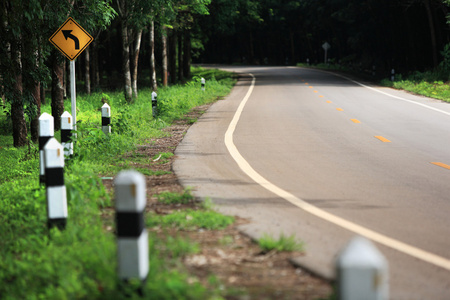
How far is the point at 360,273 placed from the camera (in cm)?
296

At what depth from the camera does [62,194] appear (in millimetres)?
6105

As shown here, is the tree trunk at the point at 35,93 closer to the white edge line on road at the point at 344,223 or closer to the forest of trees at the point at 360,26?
the white edge line on road at the point at 344,223

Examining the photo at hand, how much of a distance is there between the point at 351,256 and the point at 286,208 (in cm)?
424

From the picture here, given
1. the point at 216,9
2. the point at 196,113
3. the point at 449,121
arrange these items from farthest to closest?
the point at 216,9
the point at 196,113
the point at 449,121

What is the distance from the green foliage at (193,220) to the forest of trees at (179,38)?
763cm

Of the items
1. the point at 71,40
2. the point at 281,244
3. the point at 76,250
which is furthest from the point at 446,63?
the point at 76,250

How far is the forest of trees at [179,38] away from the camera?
52.3 feet

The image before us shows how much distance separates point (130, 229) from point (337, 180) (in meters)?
5.43

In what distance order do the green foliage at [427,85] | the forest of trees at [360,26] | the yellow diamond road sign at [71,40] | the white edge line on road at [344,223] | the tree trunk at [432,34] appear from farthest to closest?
the forest of trees at [360,26] < the tree trunk at [432,34] < the green foliage at [427,85] < the yellow diamond road sign at [71,40] < the white edge line on road at [344,223]

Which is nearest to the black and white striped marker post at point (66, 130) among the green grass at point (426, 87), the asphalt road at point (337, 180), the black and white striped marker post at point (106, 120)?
the asphalt road at point (337, 180)

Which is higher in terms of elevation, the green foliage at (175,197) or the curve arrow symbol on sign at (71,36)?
the curve arrow symbol on sign at (71,36)

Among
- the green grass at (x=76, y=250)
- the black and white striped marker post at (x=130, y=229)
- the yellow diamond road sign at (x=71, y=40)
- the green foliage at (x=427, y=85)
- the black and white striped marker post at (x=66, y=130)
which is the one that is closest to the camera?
the black and white striped marker post at (x=130, y=229)

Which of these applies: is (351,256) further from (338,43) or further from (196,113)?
(338,43)

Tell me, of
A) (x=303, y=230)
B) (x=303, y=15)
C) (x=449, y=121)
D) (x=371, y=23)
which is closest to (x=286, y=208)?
(x=303, y=230)
